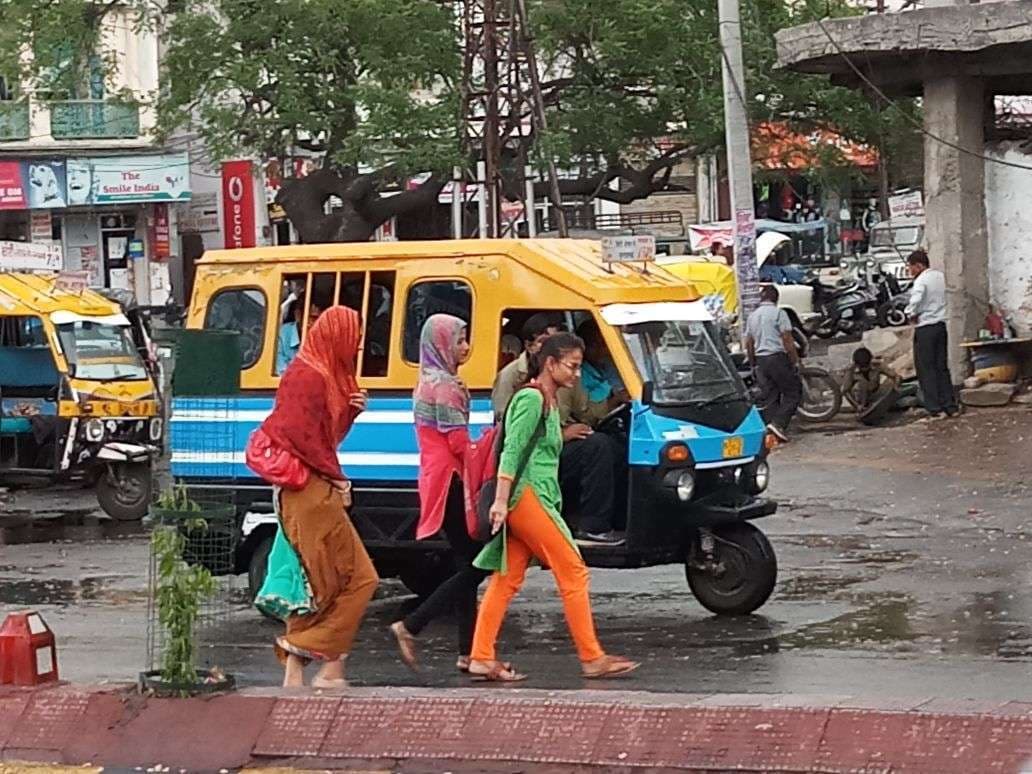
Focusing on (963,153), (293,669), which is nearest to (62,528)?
(293,669)

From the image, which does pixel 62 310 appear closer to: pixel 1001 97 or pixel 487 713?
pixel 1001 97

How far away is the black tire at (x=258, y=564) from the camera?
11.7 m

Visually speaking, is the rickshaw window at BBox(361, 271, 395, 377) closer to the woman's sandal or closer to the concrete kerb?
the woman's sandal

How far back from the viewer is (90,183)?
146 ft

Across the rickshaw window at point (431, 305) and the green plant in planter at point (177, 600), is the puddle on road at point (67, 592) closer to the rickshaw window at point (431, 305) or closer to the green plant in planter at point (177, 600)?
the rickshaw window at point (431, 305)

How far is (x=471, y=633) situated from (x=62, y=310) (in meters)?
10.3

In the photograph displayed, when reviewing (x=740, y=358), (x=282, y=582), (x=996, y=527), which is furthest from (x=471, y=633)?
(x=740, y=358)

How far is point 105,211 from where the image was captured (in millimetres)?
45844

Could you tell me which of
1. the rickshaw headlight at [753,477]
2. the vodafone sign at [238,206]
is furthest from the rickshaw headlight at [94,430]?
the vodafone sign at [238,206]

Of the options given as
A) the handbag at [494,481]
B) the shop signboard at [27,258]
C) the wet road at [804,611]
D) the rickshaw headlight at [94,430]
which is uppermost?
the shop signboard at [27,258]

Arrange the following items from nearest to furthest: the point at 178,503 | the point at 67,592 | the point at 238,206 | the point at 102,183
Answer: the point at 178,503
the point at 67,592
the point at 238,206
the point at 102,183

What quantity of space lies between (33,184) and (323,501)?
1452 inches

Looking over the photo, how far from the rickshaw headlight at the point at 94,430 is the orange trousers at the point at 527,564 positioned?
31.8ft

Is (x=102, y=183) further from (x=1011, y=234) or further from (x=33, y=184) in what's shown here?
(x=1011, y=234)
